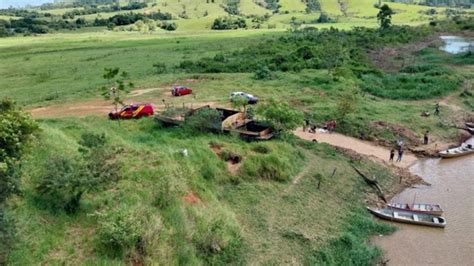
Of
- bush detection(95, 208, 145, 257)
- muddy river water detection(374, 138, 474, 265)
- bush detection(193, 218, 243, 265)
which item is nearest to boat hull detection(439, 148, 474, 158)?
muddy river water detection(374, 138, 474, 265)

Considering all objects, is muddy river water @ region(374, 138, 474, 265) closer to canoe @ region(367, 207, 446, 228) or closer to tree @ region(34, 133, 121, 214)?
canoe @ region(367, 207, 446, 228)

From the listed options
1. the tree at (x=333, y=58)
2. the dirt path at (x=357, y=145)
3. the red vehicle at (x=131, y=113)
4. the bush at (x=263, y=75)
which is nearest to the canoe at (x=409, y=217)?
the dirt path at (x=357, y=145)

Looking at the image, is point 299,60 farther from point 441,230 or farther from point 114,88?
point 441,230

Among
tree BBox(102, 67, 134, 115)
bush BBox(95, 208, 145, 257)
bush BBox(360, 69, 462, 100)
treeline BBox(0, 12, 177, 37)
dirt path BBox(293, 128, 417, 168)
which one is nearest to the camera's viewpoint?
bush BBox(95, 208, 145, 257)

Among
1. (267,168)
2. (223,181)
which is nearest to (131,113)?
(223,181)

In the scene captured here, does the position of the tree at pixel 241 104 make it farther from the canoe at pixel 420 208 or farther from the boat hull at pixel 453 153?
the boat hull at pixel 453 153
